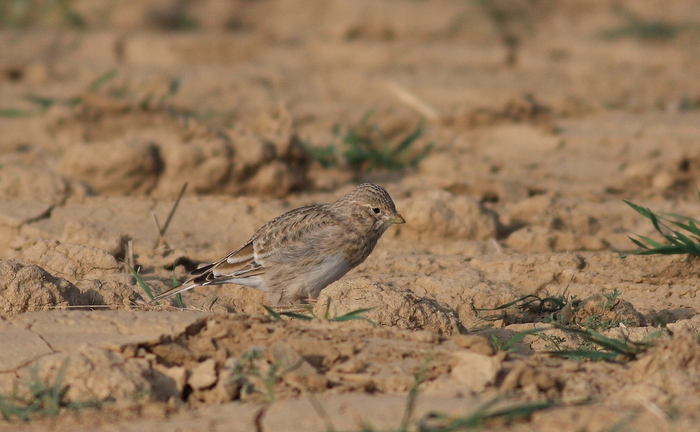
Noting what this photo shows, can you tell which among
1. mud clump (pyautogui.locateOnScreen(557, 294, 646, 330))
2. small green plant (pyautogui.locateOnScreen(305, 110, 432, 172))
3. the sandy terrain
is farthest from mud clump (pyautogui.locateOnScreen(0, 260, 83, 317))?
small green plant (pyautogui.locateOnScreen(305, 110, 432, 172))

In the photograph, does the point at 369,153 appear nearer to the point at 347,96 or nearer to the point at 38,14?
the point at 347,96

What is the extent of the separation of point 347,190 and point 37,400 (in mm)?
4554

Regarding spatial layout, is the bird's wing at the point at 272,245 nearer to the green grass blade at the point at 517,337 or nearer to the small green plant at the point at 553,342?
the small green plant at the point at 553,342

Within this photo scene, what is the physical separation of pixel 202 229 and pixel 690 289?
3.50 metres

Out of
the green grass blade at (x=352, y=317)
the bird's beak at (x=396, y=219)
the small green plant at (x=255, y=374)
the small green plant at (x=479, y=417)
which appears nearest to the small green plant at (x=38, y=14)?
the bird's beak at (x=396, y=219)

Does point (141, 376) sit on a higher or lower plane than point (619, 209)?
higher

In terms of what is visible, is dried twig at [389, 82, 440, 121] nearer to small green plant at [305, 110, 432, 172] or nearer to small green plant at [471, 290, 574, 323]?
small green plant at [305, 110, 432, 172]

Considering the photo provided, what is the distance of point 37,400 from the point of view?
374cm

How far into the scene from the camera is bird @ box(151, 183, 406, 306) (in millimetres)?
6059

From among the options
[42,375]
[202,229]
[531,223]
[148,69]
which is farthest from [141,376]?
[148,69]

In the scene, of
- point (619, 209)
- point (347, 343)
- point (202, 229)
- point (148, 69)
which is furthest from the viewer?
point (148, 69)

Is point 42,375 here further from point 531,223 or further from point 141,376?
point 531,223

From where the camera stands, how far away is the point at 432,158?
354 inches

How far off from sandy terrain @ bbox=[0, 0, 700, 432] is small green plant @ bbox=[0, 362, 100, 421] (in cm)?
2
